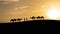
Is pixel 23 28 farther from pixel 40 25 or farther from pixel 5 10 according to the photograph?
pixel 5 10

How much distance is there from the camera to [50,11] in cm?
289

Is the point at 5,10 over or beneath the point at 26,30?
over

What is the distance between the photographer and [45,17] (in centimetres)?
279

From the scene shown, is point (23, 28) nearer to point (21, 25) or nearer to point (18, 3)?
point (21, 25)

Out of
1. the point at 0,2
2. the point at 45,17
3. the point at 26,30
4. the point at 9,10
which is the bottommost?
the point at 26,30

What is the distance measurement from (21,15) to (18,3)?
31 cm

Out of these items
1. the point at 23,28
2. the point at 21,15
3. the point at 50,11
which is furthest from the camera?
the point at 50,11

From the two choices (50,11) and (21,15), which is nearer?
(21,15)

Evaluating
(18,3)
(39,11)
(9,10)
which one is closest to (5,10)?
(9,10)

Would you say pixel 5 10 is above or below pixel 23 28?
above

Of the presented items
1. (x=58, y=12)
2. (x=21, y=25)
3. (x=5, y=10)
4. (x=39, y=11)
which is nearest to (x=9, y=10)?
(x=5, y=10)

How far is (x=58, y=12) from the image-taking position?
296 cm

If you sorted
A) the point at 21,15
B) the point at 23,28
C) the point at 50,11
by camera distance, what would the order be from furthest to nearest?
the point at 50,11 < the point at 21,15 < the point at 23,28

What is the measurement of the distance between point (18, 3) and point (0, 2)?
0.40 meters
